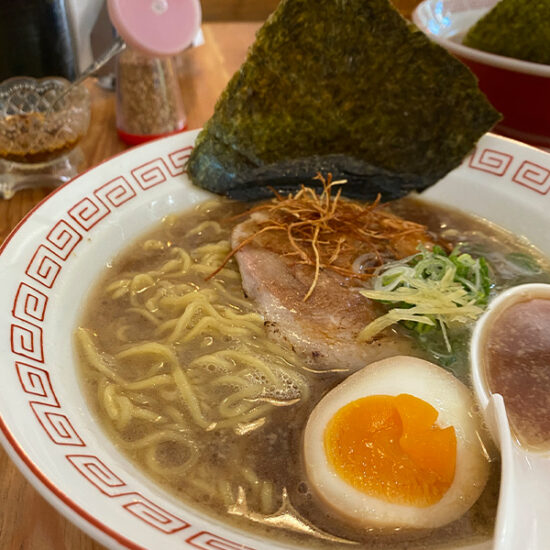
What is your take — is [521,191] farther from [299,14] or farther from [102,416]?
[102,416]

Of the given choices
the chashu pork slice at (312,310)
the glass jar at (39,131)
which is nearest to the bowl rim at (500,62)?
the chashu pork slice at (312,310)

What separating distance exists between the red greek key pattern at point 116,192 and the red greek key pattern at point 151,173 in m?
0.05

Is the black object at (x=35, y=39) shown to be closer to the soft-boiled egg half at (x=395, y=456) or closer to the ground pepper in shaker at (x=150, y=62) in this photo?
the ground pepper in shaker at (x=150, y=62)

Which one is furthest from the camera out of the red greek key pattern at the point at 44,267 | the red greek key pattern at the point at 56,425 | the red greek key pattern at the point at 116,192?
the red greek key pattern at the point at 116,192

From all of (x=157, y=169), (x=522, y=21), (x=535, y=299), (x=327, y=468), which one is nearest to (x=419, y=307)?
(x=535, y=299)

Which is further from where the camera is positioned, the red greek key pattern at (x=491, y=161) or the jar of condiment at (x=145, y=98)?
the jar of condiment at (x=145, y=98)

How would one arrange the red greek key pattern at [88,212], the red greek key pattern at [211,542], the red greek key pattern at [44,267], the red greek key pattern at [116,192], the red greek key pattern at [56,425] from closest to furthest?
the red greek key pattern at [211,542]
the red greek key pattern at [56,425]
the red greek key pattern at [44,267]
the red greek key pattern at [88,212]
the red greek key pattern at [116,192]

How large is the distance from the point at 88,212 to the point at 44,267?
0.32 meters

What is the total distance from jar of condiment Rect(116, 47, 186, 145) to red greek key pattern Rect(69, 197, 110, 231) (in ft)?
2.45

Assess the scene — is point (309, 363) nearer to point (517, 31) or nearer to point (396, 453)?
point (396, 453)

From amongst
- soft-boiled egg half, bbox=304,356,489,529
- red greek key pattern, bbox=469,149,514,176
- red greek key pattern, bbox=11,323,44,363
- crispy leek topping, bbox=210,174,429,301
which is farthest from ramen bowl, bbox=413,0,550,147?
red greek key pattern, bbox=11,323,44,363

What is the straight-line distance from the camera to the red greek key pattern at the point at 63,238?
1.67 m

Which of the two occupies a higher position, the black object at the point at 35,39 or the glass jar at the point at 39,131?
the black object at the point at 35,39

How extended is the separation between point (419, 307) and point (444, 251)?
1.39 feet
